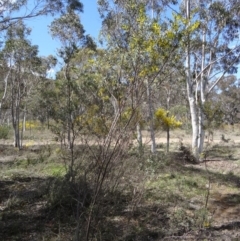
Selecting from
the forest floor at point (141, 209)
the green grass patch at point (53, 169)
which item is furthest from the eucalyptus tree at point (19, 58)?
the forest floor at point (141, 209)

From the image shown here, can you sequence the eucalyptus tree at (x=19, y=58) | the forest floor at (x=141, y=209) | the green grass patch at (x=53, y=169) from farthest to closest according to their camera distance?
the eucalyptus tree at (x=19, y=58) → the green grass patch at (x=53, y=169) → the forest floor at (x=141, y=209)

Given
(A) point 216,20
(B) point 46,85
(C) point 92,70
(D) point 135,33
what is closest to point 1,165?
(C) point 92,70

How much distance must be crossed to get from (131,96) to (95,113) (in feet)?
4.70

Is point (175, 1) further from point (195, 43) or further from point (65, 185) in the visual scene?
point (65, 185)

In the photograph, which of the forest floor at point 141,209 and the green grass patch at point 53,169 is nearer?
the forest floor at point 141,209

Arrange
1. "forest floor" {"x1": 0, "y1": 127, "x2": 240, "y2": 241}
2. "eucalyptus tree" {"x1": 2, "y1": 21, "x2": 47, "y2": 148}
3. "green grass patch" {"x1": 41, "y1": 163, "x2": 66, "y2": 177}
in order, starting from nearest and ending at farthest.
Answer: "forest floor" {"x1": 0, "y1": 127, "x2": 240, "y2": 241}
"green grass patch" {"x1": 41, "y1": 163, "x2": 66, "y2": 177}
"eucalyptus tree" {"x1": 2, "y1": 21, "x2": 47, "y2": 148}

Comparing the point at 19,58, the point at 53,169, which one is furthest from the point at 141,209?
the point at 19,58

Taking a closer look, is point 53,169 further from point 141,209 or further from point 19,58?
point 19,58

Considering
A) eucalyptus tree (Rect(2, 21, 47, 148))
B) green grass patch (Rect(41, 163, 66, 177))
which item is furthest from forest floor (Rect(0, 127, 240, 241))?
eucalyptus tree (Rect(2, 21, 47, 148))

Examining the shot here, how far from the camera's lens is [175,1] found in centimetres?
1315

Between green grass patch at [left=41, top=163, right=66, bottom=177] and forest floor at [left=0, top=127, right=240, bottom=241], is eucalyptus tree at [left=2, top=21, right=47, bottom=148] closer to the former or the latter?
green grass patch at [left=41, top=163, right=66, bottom=177]

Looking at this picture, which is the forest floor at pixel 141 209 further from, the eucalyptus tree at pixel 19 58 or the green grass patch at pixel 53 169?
the eucalyptus tree at pixel 19 58

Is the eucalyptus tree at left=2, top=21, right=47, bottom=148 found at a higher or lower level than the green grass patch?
higher

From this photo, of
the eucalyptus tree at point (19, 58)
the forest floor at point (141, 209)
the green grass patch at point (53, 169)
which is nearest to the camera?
the forest floor at point (141, 209)
